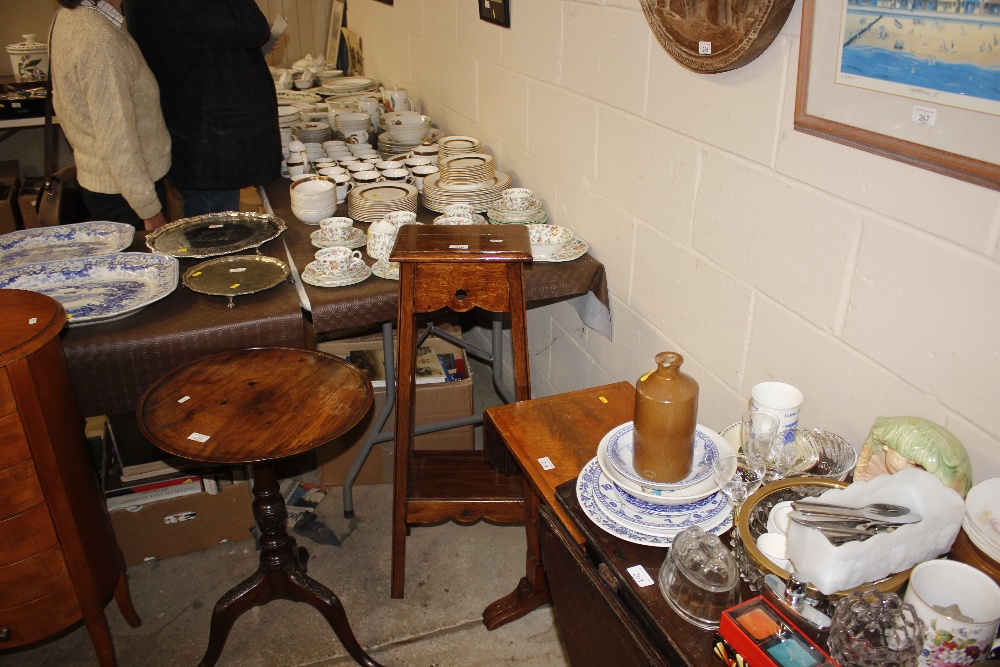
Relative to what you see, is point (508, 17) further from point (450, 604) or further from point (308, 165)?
point (450, 604)

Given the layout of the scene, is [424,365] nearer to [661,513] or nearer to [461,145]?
[461,145]

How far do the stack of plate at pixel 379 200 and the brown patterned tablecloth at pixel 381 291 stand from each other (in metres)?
0.05

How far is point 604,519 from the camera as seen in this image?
1.23 meters

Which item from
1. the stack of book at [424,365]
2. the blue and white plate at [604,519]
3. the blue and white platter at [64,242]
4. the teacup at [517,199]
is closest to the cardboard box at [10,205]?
the blue and white platter at [64,242]

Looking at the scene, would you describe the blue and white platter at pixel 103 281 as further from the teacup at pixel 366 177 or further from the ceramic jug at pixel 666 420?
the ceramic jug at pixel 666 420

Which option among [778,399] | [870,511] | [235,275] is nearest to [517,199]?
[235,275]

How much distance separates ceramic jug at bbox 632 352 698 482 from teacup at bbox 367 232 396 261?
1.11 metres

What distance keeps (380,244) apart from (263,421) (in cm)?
68

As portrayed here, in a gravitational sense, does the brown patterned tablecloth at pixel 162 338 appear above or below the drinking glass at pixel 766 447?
below

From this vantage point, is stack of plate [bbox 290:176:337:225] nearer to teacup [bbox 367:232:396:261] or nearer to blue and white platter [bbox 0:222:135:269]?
teacup [bbox 367:232:396:261]

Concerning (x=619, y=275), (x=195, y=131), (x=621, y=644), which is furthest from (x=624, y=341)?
(x=195, y=131)

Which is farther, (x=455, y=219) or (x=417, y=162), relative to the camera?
(x=417, y=162)

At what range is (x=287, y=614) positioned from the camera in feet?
7.23

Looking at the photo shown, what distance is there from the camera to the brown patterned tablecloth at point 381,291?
6.33ft
